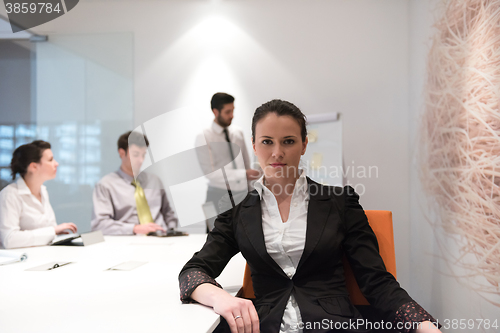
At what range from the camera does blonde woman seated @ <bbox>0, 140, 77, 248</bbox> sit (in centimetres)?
206

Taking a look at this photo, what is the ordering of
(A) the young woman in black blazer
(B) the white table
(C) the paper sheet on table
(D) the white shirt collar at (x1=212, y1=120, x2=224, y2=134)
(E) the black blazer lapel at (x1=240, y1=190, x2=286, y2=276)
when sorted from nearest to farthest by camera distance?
(B) the white table, (A) the young woman in black blazer, (E) the black blazer lapel at (x1=240, y1=190, x2=286, y2=276), (C) the paper sheet on table, (D) the white shirt collar at (x1=212, y1=120, x2=224, y2=134)

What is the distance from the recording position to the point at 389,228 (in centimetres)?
129

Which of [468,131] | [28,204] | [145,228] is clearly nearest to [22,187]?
[28,204]

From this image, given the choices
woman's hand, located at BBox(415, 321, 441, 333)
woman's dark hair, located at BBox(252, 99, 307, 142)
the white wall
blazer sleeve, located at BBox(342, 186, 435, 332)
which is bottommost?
woman's hand, located at BBox(415, 321, 441, 333)

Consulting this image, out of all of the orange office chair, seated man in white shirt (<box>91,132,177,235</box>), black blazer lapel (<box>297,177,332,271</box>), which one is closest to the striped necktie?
seated man in white shirt (<box>91,132,177,235</box>)

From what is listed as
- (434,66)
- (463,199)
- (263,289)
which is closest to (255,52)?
(434,66)

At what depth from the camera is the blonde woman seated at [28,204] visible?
2064 millimetres

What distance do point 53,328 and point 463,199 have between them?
2.24 metres

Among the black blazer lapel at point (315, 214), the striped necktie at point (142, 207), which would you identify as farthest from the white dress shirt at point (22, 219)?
the black blazer lapel at point (315, 214)

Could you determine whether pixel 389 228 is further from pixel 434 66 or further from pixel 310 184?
pixel 434 66

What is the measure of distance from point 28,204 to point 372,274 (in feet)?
7.03

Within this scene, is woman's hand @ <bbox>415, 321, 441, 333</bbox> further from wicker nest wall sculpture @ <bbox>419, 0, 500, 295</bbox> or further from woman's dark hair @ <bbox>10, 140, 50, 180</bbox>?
woman's dark hair @ <bbox>10, 140, 50, 180</bbox>

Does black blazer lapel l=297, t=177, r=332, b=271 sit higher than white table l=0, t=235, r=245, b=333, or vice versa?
black blazer lapel l=297, t=177, r=332, b=271

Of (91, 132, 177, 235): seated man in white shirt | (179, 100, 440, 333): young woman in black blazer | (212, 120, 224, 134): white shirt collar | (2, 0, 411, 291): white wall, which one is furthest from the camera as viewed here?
(212, 120, 224, 134): white shirt collar
